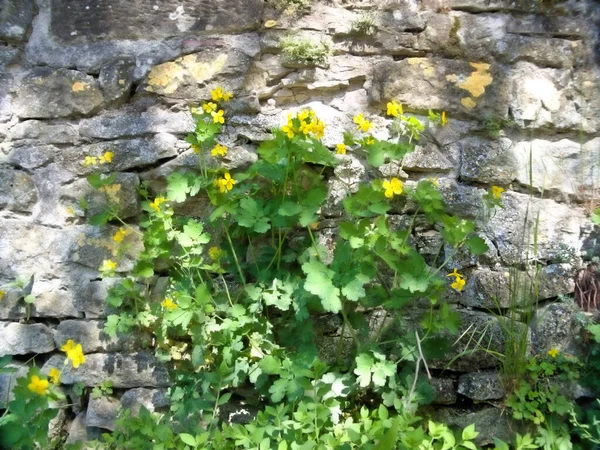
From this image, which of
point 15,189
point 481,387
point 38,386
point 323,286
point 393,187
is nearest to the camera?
point 38,386

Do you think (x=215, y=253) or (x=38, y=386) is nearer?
(x=38, y=386)

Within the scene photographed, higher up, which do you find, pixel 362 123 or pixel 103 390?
pixel 362 123

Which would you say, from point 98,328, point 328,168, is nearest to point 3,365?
point 98,328

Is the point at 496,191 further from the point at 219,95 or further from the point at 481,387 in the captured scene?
the point at 219,95

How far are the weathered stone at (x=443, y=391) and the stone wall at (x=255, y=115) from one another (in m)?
0.27

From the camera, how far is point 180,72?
2402 mm

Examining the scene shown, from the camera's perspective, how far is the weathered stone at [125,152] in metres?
2.38

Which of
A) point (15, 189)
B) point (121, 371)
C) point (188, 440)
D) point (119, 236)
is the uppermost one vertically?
point (15, 189)

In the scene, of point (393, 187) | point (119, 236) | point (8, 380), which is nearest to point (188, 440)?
point (119, 236)

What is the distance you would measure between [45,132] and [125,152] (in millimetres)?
353

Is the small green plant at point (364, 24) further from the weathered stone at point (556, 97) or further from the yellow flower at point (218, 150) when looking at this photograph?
the yellow flower at point (218, 150)

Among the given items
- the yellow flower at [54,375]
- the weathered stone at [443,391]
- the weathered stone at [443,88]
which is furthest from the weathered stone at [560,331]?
the yellow flower at [54,375]

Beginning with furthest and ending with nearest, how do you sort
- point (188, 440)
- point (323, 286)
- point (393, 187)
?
point (393, 187) → point (323, 286) → point (188, 440)

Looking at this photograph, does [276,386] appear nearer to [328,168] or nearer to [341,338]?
[341,338]
